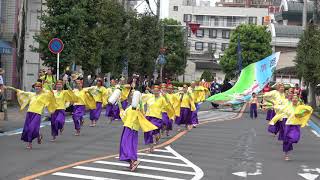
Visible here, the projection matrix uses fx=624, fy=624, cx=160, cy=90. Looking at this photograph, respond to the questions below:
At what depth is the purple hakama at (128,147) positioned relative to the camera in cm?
1220

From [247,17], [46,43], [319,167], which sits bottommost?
[319,167]

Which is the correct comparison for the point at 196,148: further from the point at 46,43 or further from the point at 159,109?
the point at 46,43

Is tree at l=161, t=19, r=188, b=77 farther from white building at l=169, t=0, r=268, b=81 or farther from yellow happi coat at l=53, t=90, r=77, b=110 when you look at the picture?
yellow happi coat at l=53, t=90, r=77, b=110

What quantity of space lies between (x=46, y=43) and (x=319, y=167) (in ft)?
57.2

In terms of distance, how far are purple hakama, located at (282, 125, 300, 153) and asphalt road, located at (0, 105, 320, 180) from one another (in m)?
0.35

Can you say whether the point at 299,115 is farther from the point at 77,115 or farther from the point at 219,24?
the point at 219,24

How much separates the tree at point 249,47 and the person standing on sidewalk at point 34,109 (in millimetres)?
60745

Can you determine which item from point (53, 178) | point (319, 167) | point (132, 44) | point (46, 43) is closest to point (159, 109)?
point (319, 167)

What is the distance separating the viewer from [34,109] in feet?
51.8

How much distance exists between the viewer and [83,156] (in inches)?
560

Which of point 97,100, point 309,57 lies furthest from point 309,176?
point 309,57

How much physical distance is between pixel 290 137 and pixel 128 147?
202 inches

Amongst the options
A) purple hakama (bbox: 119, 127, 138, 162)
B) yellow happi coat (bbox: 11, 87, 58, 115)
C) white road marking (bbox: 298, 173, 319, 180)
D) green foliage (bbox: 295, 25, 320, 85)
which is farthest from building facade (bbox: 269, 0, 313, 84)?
purple hakama (bbox: 119, 127, 138, 162)

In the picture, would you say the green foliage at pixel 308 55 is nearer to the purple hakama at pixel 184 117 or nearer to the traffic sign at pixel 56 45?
the purple hakama at pixel 184 117
